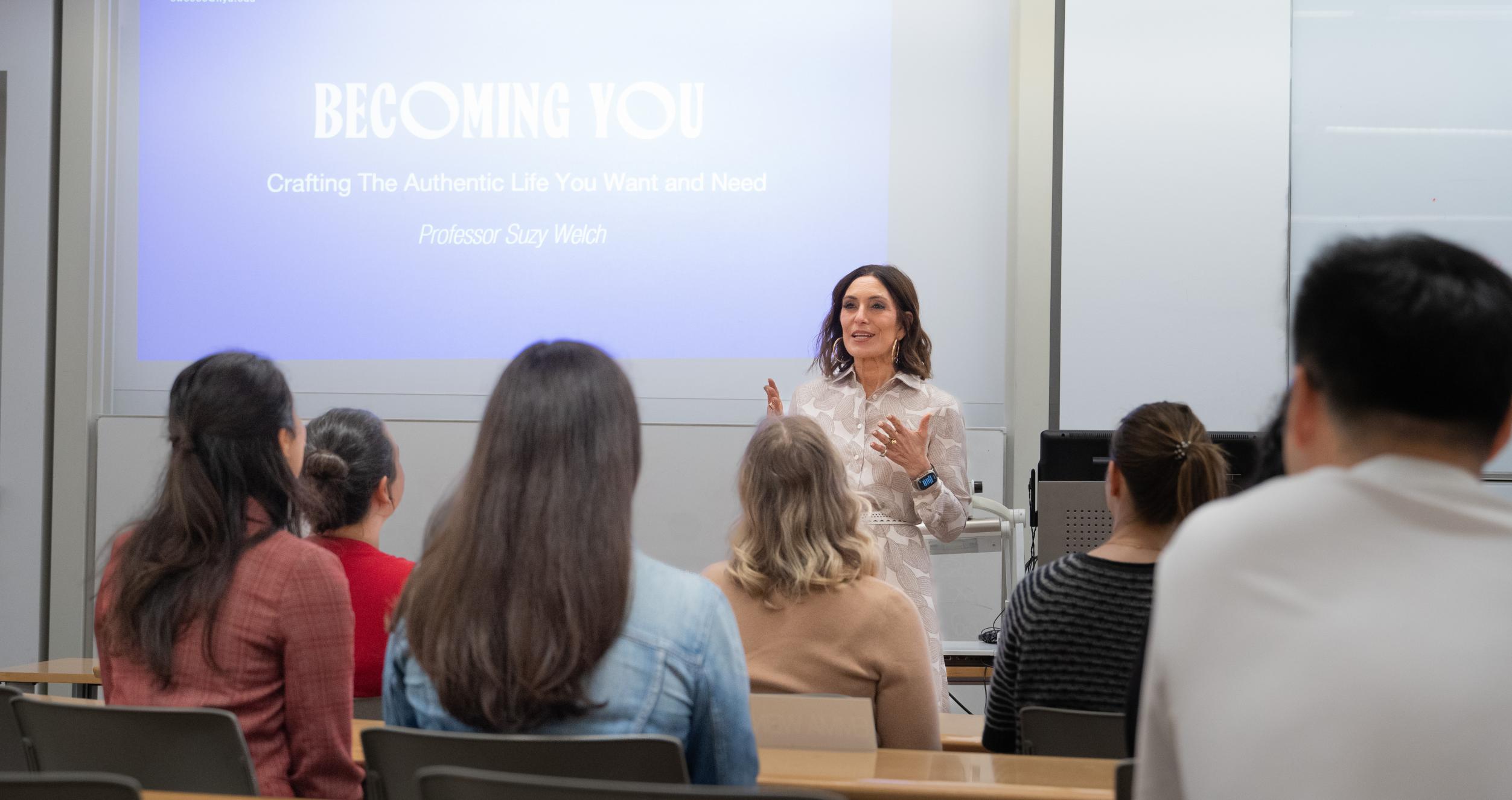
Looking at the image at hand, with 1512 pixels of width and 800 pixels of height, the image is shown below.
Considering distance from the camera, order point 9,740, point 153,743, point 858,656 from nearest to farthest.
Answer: point 153,743 → point 858,656 → point 9,740

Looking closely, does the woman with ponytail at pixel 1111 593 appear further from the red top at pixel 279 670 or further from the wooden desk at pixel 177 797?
the wooden desk at pixel 177 797

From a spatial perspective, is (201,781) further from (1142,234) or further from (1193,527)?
(1142,234)

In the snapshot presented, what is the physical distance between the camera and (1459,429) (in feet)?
2.93

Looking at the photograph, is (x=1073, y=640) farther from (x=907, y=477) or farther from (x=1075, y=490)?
(x=907, y=477)

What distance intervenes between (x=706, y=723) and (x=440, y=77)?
408cm

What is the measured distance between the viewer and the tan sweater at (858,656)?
6.36ft

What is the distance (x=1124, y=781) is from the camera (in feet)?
4.05

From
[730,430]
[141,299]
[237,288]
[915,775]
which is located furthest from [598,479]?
[141,299]

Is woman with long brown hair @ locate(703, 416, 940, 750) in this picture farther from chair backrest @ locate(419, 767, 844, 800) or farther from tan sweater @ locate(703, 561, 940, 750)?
chair backrest @ locate(419, 767, 844, 800)

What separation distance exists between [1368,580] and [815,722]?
0.97m

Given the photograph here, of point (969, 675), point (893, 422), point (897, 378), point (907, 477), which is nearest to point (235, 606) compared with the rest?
point (893, 422)

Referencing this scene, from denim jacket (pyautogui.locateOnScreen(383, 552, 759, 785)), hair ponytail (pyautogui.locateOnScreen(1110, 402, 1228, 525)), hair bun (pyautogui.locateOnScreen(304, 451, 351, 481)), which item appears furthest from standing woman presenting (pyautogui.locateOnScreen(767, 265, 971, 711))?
denim jacket (pyautogui.locateOnScreen(383, 552, 759, 785))

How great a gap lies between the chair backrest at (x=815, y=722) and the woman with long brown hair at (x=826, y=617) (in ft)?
0.59

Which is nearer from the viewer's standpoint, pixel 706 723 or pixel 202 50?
pixel 706 723
